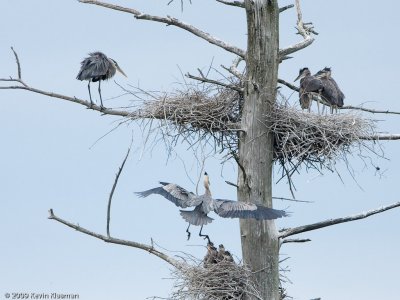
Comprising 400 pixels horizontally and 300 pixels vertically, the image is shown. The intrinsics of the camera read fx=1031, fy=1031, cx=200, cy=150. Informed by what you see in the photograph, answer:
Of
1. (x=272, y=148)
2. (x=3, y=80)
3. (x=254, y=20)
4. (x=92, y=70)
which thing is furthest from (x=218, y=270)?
(x=92, y=70)

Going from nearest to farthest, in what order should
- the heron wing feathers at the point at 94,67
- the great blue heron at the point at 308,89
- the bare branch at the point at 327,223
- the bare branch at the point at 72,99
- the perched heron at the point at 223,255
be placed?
the bare branch at the point at 327,223 < the perched heron at the point at 223,255 < the bare branch at the point at 72,99 < the great blue heron at the point at 308,89 < the heron wing feathers at the point at 94,67

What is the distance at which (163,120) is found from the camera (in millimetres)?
10227

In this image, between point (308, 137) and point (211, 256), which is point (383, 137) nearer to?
point (308, 137)

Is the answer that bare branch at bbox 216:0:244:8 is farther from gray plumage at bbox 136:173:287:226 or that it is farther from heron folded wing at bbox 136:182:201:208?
heron folded wing at bbox 136:182:201:208

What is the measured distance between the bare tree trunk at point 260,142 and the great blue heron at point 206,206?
469mm

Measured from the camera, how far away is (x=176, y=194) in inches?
382

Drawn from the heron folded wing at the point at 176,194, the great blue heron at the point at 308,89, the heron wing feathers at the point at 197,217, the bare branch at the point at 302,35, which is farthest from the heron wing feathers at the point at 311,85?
the heron wing feathers at the point at 197,217

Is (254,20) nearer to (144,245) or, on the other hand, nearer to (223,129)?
(223,129)

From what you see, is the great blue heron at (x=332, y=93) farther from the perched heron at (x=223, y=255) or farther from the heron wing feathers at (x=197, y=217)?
the heron wing feathers at (x=197, y=217)

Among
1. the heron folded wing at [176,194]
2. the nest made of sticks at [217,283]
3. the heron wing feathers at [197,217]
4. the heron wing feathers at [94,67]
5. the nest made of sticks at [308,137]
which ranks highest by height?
the heron wing feathers at [94,67]

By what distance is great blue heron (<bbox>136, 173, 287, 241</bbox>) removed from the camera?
907 centimetres

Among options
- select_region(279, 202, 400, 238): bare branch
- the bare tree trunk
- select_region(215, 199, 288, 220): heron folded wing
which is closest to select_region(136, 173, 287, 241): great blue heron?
select_region(215, 199, 288, 220): heron folded wing

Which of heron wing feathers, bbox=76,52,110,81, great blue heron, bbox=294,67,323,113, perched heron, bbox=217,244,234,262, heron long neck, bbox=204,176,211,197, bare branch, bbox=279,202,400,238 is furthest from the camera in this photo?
heron wing feathers, bbox=76,52,110,81

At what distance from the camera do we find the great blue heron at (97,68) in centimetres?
1288
